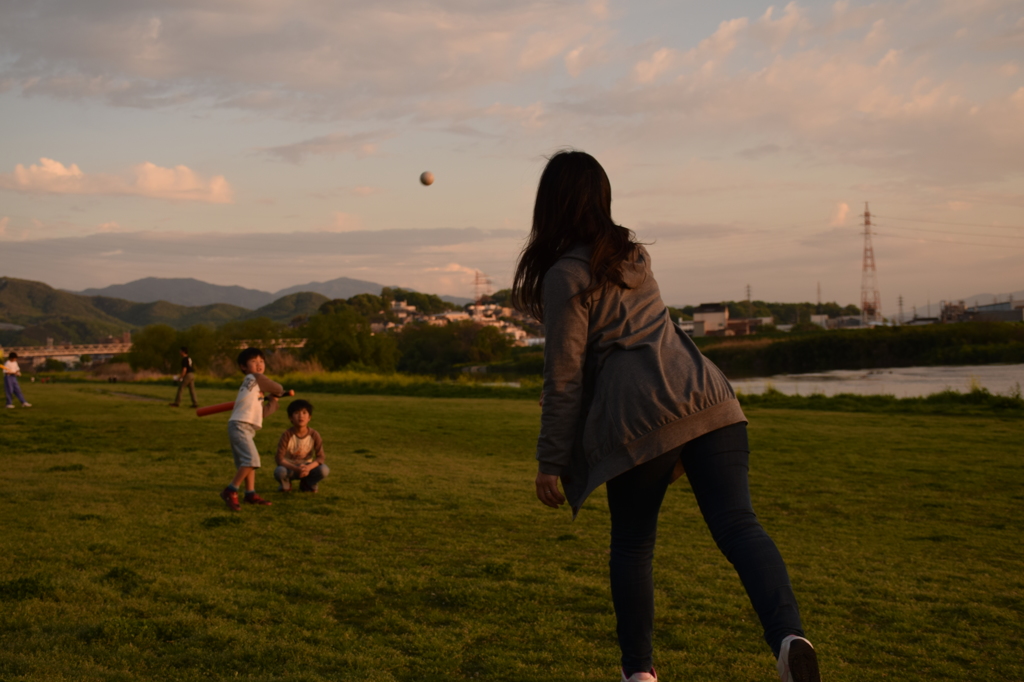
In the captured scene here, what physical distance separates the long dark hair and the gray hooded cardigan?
0.05m

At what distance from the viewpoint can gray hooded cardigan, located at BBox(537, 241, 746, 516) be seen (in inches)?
92.1

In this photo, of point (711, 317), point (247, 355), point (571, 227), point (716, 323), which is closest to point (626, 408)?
point (571, 227)

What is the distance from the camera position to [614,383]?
2416mm

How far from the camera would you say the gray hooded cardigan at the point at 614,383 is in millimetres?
2340

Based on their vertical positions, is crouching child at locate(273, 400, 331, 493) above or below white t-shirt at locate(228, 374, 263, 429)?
below

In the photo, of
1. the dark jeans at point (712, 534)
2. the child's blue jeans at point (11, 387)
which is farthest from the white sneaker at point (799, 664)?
the child's blue jeans at point (11, 387)

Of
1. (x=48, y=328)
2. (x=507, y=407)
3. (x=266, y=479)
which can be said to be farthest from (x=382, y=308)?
(x=266, y=479)

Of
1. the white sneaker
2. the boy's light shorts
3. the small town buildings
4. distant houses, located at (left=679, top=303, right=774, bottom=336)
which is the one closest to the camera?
the white sneaker

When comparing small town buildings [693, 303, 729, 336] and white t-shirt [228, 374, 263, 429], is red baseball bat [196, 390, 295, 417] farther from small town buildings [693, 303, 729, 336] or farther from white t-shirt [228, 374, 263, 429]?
small town buildings [693, 303, 729, 336]

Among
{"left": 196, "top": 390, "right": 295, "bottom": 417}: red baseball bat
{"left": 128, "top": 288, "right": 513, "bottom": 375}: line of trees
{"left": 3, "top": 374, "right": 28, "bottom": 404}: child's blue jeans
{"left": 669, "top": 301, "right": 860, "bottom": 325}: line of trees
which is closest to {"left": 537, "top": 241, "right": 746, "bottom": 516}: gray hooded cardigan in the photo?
{"left": 196, "top": 390, "right": 295, "bottom": 417}: red baseball bat

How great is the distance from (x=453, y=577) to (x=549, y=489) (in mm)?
2239

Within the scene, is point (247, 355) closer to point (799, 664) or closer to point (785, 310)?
point (799, 664)

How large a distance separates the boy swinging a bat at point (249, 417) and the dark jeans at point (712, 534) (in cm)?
489

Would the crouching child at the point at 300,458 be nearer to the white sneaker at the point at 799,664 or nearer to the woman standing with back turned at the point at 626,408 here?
the woman standing with back turned at the point at 626,408
